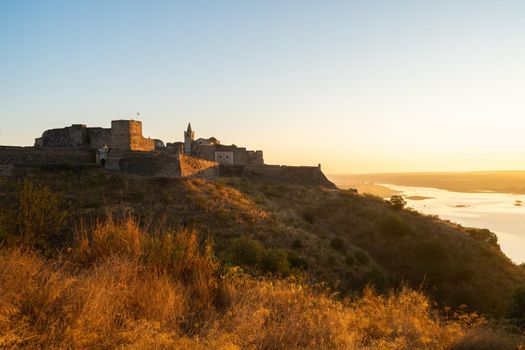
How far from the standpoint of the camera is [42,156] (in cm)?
2573

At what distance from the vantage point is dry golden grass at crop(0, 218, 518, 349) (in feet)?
10.3

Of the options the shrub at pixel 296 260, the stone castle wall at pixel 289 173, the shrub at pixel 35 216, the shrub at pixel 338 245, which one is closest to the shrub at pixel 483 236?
the shrub at pixel 338 245

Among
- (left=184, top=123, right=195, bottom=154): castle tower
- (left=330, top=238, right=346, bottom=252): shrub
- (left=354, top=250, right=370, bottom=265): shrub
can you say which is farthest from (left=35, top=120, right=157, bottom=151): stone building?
(left=354, top=250, right=370, bottom=265): shrub

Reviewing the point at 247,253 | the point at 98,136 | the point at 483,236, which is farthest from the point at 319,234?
the point at 98,136

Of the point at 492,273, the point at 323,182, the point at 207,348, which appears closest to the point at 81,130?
the point at 323,182

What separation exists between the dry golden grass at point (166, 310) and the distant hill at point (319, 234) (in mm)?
8242

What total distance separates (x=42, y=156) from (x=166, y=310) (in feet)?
89.6

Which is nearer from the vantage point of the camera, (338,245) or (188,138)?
(338,245)

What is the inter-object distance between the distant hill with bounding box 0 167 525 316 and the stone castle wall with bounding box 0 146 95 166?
6.01 feet

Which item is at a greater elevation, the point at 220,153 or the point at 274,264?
the point at 220,153

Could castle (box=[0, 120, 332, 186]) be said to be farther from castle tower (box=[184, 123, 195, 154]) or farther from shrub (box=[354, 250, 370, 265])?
shrub (box=[354, 250, 370, 265])

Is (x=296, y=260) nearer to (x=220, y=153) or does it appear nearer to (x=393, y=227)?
(x=393, y=227)

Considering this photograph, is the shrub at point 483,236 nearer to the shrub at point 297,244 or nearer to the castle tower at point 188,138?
the shrub at point 297,244

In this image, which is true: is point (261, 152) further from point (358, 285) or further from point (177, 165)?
point (358, 285)
